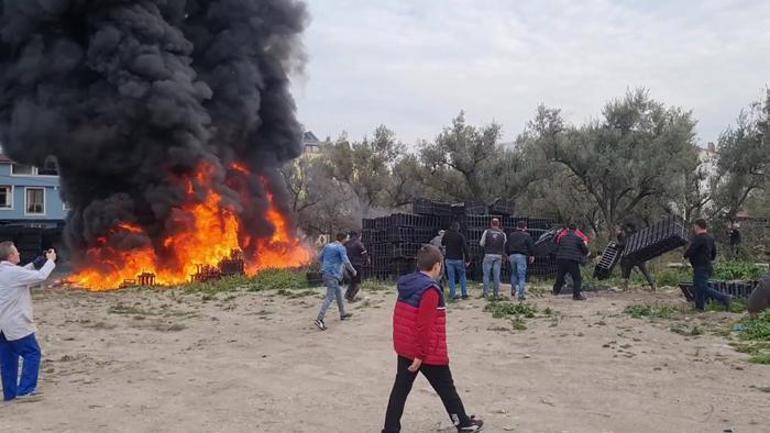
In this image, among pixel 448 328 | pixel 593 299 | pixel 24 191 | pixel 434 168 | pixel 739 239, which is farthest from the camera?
pixel 24 191

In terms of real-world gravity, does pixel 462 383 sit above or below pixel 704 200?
below

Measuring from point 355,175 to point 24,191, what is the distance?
79.7ft

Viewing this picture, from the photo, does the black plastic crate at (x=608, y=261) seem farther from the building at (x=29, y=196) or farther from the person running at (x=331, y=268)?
the building at (x=29, y=196)

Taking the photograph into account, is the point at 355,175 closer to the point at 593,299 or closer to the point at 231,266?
the point at 231,266

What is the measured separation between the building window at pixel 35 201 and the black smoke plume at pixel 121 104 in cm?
2112

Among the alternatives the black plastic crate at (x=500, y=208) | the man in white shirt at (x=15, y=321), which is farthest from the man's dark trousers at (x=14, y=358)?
the black plastic crate at (x=500, y=208)

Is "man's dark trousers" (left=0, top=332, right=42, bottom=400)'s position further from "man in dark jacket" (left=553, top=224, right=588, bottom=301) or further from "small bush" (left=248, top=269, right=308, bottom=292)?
"small bush" (left=248, top=269, right=308, bottom=292)

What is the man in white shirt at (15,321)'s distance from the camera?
7.05 meters

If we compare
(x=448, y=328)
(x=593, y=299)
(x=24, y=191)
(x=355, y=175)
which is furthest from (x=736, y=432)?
A: (x=24, y=191)

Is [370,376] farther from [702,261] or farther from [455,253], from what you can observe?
[702,261]

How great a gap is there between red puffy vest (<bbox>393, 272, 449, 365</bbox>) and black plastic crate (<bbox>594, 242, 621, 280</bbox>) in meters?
13.3

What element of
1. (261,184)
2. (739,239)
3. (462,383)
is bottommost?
(462,383)

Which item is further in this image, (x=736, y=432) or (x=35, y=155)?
(x=35, y=155)

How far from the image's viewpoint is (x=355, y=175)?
42.9 m
